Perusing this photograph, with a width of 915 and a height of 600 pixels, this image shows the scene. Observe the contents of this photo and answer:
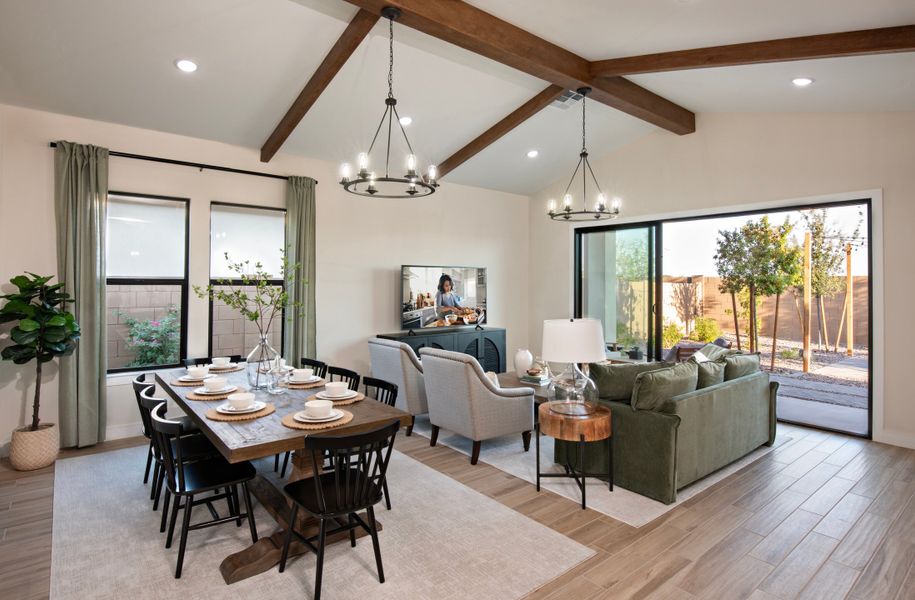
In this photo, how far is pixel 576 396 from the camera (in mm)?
3443

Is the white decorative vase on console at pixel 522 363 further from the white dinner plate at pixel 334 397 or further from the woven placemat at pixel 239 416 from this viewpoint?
the woven placemat at pixel 239 416

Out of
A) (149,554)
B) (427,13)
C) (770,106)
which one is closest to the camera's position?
(149,554)

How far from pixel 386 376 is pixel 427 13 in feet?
10.9

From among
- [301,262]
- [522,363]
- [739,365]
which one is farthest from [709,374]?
[301,262]

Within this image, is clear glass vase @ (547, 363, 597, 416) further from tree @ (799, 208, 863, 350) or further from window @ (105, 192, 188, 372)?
tree @ (799, 208, 863, 350)

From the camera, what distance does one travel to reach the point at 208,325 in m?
5.14

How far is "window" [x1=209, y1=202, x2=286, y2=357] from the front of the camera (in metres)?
5.26

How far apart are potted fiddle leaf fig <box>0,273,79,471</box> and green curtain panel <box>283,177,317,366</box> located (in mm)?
1899

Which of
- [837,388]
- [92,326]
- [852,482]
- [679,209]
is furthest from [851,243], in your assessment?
[92,326]

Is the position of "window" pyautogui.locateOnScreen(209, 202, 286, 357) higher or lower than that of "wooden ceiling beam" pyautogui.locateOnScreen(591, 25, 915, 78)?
lower

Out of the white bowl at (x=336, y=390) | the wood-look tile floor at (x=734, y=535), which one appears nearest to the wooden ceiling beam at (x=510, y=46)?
the white bowl at (x=336, y=390)

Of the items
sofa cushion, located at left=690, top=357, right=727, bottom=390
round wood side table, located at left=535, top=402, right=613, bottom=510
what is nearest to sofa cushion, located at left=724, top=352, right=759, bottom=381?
sofa cushion, located at left=690, top=357, right=727, bottom=390

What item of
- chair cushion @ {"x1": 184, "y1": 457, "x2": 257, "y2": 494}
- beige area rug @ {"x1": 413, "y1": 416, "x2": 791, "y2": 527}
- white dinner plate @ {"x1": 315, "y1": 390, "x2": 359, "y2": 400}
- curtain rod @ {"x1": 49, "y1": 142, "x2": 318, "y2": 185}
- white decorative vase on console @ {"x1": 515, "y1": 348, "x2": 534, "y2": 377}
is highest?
curtain rod @ {"x1": 49, "y1": 142, "x2": 318, "y2": 185}

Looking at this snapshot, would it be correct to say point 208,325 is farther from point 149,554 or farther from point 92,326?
point 149,554
